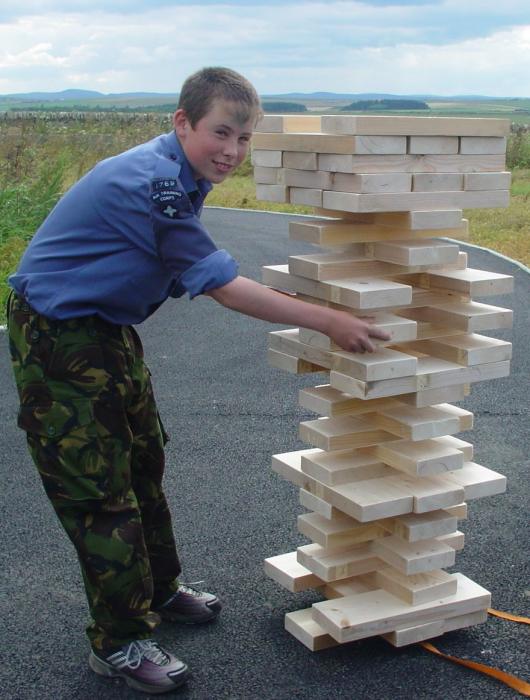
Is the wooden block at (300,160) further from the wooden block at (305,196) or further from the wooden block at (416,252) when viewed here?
the wooden block at (416,252)

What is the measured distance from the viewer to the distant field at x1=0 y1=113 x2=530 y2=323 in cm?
1122


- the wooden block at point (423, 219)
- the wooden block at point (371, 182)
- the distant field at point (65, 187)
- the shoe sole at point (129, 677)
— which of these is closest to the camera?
the wooden block at point (371, 182)

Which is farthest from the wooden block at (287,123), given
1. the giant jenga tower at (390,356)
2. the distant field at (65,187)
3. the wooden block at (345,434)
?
the distant field at (65,187)

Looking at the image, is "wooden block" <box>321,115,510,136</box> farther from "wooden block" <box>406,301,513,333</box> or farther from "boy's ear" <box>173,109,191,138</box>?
"wooden block" <box>406,301,513,333</box>

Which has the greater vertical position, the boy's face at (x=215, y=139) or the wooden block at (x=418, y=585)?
the boy's face at (x=215, y=139)

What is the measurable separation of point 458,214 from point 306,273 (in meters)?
0.55

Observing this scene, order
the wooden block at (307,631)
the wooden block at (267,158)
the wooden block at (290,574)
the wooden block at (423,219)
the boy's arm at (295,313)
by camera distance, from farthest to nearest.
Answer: the wooden block at (290,574) < the wooden block at (307,631) < the wooden block at (267,158) < the wooden block at (423,219) < the boy's arm at (295,313)

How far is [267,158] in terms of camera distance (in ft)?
11.2

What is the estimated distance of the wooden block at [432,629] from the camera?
3418 mm

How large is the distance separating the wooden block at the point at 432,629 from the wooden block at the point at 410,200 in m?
1.51

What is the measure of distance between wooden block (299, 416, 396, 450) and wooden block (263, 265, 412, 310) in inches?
19.0

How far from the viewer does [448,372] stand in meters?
3.26

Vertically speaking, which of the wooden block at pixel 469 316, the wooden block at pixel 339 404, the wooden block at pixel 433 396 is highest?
the wooden block at pixel 469 316

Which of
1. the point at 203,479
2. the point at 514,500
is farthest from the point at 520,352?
the point at 203,479
